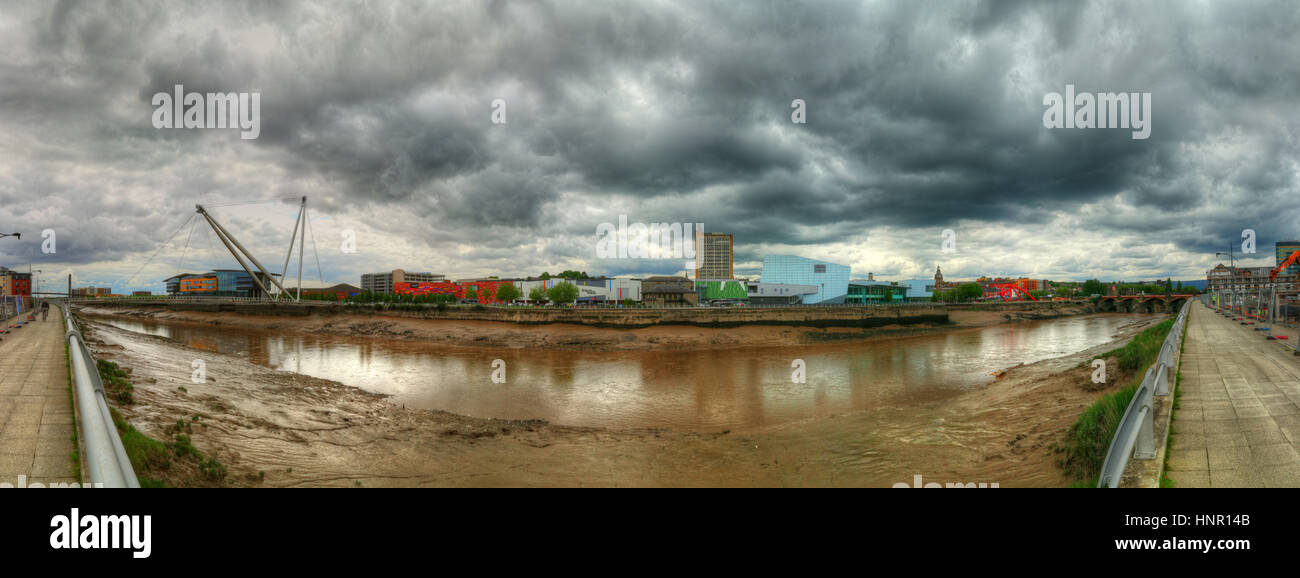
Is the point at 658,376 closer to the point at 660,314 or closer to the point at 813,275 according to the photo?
the point at 660,314

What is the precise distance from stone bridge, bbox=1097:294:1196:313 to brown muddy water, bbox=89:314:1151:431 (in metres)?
90.7

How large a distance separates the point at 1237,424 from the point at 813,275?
12615 centimetres

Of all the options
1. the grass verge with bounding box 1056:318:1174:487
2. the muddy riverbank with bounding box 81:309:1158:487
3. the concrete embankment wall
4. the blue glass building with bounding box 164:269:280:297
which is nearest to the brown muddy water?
the muddy riverbank with bounding box 81:309:1158:487

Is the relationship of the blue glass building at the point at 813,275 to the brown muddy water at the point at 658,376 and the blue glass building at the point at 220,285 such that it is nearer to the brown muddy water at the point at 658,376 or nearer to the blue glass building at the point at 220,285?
the brown muddy water at the point at 658,376

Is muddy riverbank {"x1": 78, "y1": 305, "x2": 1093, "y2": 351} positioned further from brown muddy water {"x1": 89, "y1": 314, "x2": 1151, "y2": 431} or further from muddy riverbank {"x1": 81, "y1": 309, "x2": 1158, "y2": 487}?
muddy riverbank {"x1": 81, "y1": 309, "x2": 1158, "y2": 487}

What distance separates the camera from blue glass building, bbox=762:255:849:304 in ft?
409

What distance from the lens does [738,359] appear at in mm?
40531

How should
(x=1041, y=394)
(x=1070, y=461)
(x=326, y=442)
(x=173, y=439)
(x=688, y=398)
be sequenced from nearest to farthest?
(x=1070, y=461), (x=173, y=439), (x=326, y=442), (x=1041, y=394), (x=688, y=398)

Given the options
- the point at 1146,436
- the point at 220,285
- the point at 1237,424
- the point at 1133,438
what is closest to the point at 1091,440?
the point at 1237,424
